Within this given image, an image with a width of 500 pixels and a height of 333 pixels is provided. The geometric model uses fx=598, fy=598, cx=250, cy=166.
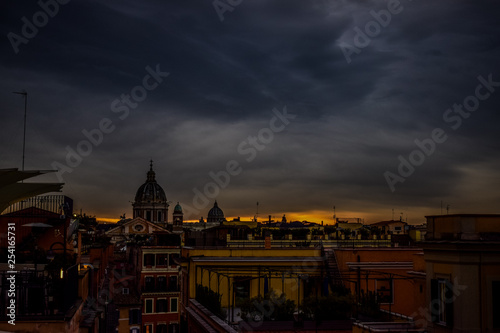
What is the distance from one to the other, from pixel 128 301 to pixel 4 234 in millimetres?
39376

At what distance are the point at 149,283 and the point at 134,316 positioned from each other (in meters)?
3.30

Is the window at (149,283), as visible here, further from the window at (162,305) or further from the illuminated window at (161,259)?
the illuminated window at (161,259)

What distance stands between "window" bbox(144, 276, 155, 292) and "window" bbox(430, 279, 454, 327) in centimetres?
4482

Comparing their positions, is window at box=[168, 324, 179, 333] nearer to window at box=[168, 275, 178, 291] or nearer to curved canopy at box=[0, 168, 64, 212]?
window at box=[168, 275, 178, 291]

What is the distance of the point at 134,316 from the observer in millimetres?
55969

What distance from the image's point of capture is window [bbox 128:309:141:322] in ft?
183

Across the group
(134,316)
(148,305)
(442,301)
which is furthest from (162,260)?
(442,301)

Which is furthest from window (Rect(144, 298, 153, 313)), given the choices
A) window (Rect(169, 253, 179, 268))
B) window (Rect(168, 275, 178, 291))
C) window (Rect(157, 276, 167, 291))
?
window (Rect(169, 253, 179, 268))

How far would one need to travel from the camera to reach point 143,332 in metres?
56.4

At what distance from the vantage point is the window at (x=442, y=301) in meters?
14.4

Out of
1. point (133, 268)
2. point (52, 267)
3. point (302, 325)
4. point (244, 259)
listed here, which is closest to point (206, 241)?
point (244, 259)

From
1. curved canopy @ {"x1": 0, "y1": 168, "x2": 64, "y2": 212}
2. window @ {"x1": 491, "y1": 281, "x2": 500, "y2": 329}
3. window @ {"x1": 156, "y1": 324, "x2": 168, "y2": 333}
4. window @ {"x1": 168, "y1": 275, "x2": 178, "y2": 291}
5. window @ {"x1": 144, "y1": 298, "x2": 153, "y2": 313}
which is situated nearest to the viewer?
curved canopy @ {"x1": 0, "y1": 168, "x2": 64, "y2": 212}

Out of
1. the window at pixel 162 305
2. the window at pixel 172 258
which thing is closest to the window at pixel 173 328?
the window at pixel 162 305

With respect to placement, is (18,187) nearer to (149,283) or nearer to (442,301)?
(442,301)
